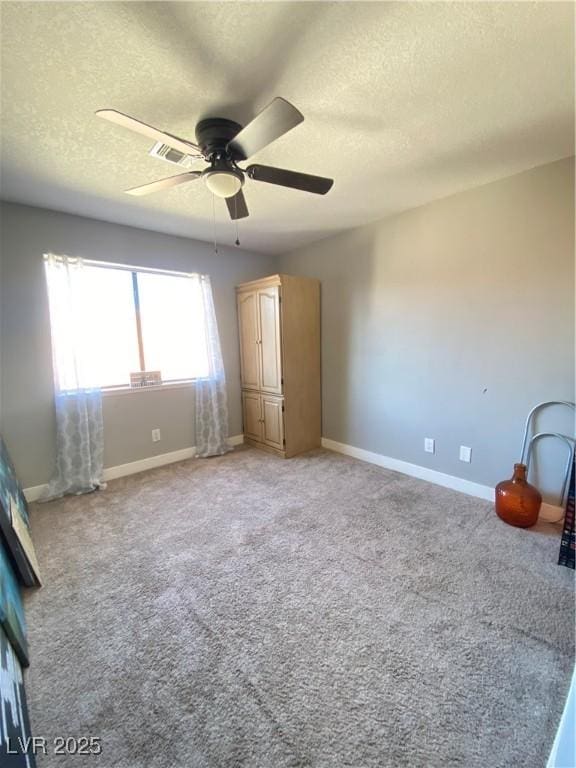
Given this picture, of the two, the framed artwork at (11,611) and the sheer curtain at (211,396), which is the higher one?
the sheer curtain at (211,396)

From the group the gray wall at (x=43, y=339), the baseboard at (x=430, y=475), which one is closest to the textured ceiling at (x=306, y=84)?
the gray wall at (x=43, y=339)

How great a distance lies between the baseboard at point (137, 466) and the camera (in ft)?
8.85

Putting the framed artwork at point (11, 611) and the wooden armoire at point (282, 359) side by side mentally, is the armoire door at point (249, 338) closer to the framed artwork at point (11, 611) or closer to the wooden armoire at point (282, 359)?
the wooden armoire at point (282, 359)

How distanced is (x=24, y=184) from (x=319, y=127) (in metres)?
2.08

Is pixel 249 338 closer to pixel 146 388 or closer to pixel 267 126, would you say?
pixel 146 388

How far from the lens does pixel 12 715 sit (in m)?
0.98

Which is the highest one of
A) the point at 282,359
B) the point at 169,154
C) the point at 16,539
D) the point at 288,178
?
the point at 169,154

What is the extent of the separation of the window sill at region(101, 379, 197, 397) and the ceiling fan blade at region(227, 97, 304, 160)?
2.47m

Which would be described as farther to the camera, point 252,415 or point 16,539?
point 252,415

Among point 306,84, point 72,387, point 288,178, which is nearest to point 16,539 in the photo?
point 72,387

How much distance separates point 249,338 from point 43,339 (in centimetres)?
197

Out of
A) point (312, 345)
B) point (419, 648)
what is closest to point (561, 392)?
point (419, 648)

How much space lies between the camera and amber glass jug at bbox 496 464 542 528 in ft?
6.97

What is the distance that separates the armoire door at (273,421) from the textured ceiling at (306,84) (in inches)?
83.5
